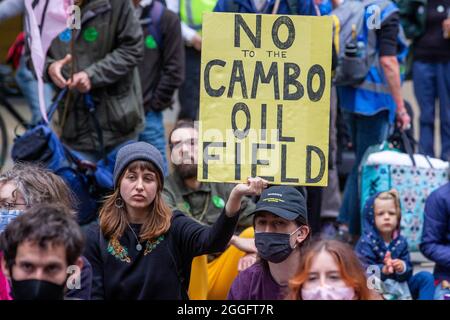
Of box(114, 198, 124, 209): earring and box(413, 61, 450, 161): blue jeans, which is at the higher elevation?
box(413, 61, 450, 161): blue jeans

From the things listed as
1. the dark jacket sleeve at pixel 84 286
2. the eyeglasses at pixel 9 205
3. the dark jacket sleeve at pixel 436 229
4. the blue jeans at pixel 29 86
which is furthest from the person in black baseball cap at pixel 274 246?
the blue jeans at pixel 29 86

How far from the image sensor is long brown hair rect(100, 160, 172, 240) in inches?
275

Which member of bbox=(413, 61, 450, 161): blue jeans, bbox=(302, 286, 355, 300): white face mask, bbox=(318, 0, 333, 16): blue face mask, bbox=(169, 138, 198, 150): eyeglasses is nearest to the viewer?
bbox=(302, 286, 355, 300): white face mask

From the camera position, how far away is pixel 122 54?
9.05m

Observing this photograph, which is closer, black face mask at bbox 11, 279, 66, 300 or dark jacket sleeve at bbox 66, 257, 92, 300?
black face mask at bbox 11, 279, 66, 300

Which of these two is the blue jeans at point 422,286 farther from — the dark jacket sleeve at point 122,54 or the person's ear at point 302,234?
the dark jacket sleeve at point 122,54

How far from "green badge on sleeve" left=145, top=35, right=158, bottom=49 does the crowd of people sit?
0.03ft

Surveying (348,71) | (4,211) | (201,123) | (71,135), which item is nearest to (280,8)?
(348,71)

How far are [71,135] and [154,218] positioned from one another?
90.0 inches

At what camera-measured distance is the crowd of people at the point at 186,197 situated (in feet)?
20.3

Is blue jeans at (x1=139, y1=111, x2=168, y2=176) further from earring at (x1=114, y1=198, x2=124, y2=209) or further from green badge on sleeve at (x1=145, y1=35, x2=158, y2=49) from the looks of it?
earring at (x1=114, y1=198, x2=124, y2=209)

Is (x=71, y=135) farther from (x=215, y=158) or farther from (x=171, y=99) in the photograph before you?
(x=215, y=158)

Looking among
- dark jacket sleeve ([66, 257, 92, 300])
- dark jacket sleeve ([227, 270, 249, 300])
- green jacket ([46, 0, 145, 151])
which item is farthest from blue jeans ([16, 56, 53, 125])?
dark jacket sleeve ([66, 257, 92, 300])

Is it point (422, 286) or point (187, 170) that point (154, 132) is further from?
point (422, 286)
